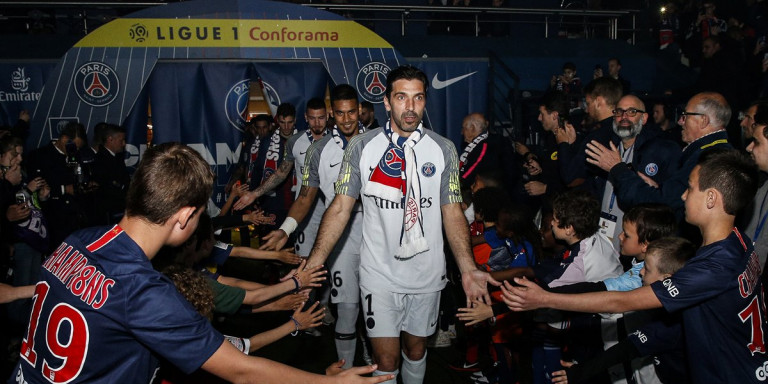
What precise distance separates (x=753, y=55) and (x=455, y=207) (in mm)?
8929

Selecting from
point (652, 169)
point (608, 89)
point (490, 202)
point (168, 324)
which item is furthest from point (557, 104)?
point (168, 324)

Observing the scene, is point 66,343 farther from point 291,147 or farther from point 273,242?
point 291,147

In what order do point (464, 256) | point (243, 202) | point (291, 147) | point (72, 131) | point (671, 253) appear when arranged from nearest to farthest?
1. point (671, 253)
2. point (464, 256)
3. point (243, 202)
4. point (291, 147)
5. point (72, 131)

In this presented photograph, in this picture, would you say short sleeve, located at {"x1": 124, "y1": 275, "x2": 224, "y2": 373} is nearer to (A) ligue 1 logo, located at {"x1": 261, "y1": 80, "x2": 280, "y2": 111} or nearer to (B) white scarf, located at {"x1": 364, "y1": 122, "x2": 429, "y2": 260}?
(B) white scarf, located at {"x1": 364, "y1": 122, "x2": 429, "y2": 260}

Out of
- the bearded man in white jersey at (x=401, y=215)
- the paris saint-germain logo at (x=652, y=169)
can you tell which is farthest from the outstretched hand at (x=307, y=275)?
the paris saint-germain logo at (x=652, y=169)

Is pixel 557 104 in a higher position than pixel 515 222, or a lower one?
higher

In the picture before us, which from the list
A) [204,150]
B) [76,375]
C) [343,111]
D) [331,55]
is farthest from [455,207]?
[204,150]

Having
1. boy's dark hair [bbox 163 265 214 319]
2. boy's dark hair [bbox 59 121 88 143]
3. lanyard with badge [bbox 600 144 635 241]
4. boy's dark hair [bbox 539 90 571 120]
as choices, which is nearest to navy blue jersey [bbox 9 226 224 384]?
boy's dark hair [bbox 163 265 214 319]

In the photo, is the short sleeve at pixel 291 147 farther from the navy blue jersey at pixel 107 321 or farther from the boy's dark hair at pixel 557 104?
the navy blue jersey at pixel 107 321

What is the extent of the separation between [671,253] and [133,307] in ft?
9.34

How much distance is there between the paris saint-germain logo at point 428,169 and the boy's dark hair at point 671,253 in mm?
1402

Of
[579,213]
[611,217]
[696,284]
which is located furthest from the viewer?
[611,217]

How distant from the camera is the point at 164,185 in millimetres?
2260

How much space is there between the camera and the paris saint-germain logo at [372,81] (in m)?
9.62
